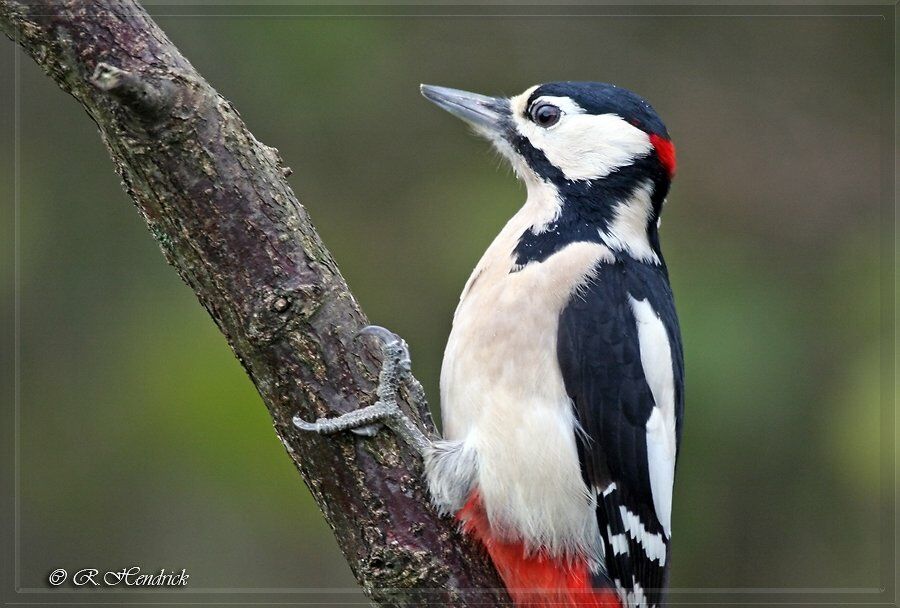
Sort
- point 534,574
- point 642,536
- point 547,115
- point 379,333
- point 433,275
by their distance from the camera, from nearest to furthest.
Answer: point 379,333, point 534,574, point 642,536, point 547,115, point 433,275

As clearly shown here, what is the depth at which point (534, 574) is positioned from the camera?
2.16 m

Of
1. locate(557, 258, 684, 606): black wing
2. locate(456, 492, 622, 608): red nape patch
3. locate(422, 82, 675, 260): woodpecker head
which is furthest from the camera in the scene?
locate(422, 82, 675, 260): woodpecker head

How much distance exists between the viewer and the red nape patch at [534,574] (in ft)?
6.84

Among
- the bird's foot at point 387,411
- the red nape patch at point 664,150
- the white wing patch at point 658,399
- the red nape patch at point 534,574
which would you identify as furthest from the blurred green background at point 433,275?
the bird's foot at point 387,411

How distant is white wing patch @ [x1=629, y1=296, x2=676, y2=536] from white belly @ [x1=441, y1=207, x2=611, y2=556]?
0.17 m

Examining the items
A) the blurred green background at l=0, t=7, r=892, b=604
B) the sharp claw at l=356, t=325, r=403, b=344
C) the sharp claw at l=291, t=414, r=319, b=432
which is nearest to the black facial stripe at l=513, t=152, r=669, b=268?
the sharp claw at l=356, t=325, r=403, b=344

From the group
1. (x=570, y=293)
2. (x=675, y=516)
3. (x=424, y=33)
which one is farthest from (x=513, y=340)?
(x=424, y=33)

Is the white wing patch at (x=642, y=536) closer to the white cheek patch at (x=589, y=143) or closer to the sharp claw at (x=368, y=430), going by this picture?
the sharp claw at (x=368, y=430)

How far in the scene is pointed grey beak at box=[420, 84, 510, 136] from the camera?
2.71 m

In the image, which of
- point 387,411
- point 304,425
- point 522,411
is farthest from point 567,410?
point 304,425

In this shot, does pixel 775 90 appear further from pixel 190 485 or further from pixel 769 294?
pixel 190 485

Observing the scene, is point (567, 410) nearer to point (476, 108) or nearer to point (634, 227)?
point (634, 227)

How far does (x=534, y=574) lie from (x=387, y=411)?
50 centimetres

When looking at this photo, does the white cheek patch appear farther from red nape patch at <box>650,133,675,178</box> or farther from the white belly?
the white belly
